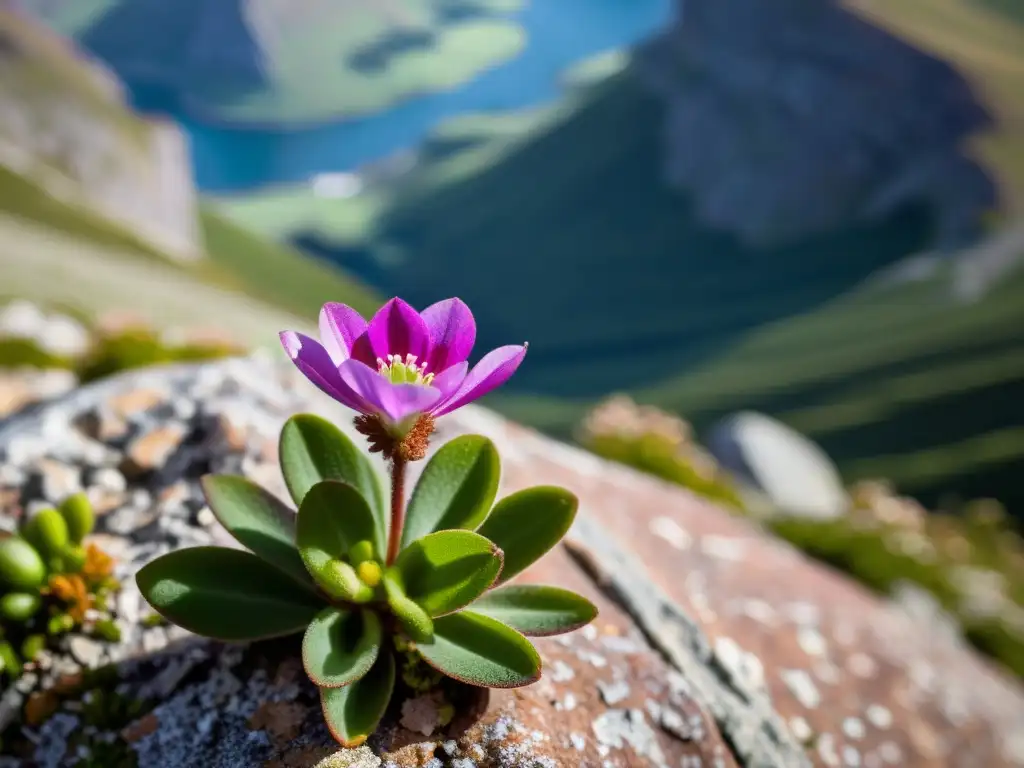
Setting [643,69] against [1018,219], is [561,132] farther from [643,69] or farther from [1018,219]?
[1018,219]

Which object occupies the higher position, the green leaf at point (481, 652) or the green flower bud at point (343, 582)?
the green flower bud at point (343, 582)

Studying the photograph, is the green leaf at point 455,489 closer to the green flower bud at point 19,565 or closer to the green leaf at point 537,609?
the green leaf at point 537,609

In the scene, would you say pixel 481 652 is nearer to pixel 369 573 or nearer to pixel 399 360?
pixel 369 573

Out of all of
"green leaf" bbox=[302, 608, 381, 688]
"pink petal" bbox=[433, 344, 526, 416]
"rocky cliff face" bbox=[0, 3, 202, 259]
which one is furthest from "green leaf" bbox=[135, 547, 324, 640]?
"rocky cliff face" bbox=[0, 3, 202, 259]

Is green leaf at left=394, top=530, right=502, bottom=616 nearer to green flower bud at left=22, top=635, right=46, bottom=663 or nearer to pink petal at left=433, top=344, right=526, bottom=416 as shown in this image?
pink petal at left=433, top=344, right=526, bottom=416

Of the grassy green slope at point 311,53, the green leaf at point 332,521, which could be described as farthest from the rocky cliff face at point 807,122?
the green leaf at point 332,521
